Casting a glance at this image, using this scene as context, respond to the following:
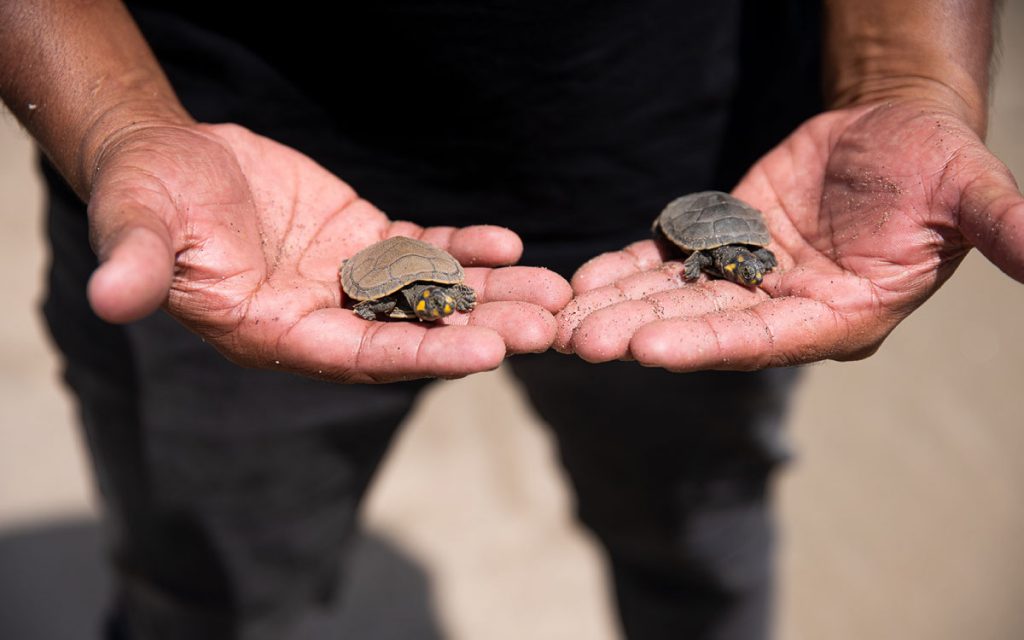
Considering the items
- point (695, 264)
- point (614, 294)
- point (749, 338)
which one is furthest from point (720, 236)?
point (749, 338)

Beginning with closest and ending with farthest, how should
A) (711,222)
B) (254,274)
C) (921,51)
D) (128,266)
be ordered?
1. (128,266)
2. (254,274)
3. (921,51)
4. (711,222)

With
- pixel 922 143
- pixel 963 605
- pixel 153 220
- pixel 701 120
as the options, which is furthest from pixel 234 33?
pixel 963 605

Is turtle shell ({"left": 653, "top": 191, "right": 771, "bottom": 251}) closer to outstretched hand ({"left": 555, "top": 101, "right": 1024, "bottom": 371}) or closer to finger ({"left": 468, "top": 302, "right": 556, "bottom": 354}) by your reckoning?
outstretched hand ({"left": 555, "top": 101, "right": 1024, "bottom": 371})

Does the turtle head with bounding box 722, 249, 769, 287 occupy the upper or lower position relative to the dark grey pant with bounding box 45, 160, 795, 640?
upper

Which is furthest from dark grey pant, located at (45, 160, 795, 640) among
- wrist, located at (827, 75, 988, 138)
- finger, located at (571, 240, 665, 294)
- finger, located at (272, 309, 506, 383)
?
wrist, located at (827, 75, 988, 138)

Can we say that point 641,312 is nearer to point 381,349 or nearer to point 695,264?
point 695,264

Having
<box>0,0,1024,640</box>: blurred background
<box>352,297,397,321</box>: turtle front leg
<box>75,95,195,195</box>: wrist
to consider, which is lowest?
<box>0,0,1024,640</box>: blurred background

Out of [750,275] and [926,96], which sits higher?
[926,96]

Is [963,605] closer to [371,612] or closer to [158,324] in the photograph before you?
[371,612]
